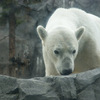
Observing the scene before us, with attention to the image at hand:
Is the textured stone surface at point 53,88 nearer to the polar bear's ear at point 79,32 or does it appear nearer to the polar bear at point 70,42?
the polar bear at point 70,42

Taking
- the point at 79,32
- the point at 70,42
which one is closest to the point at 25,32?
the point at 79,32

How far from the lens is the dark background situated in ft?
32.3

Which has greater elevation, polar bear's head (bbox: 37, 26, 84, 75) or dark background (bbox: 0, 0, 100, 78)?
polar bear's head (bbox: 37, 26, 84, 75)

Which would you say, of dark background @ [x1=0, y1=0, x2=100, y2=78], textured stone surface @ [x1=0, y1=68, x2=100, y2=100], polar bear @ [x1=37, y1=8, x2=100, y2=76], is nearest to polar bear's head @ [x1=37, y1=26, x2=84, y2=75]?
polar bear @ [x1=37, y1=8, x2=100, y2=76]

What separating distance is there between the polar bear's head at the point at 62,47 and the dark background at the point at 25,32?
5848 millimetres

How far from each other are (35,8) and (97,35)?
21.6 feet

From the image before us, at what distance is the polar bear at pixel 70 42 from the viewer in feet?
12.1

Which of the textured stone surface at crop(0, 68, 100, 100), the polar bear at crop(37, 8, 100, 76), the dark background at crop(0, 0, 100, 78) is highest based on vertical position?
the textured stone surface at crop(0, 68, 100, 100)

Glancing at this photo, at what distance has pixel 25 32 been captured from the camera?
10.8 meters

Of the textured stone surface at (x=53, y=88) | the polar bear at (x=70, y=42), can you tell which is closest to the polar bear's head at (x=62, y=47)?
the polar bear at (x=70, y=42)

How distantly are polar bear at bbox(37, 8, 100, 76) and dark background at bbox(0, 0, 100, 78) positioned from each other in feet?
17.9

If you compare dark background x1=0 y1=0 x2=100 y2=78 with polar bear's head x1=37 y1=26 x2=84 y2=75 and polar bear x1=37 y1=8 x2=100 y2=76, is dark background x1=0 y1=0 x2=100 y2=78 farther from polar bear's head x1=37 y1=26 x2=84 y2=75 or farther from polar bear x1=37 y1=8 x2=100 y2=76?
polar bear's head x1=37 y1=26 x2=84 y2=75

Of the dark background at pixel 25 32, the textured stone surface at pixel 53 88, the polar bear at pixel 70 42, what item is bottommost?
the dark background at pixel 25 32

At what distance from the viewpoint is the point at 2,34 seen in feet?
34.7
